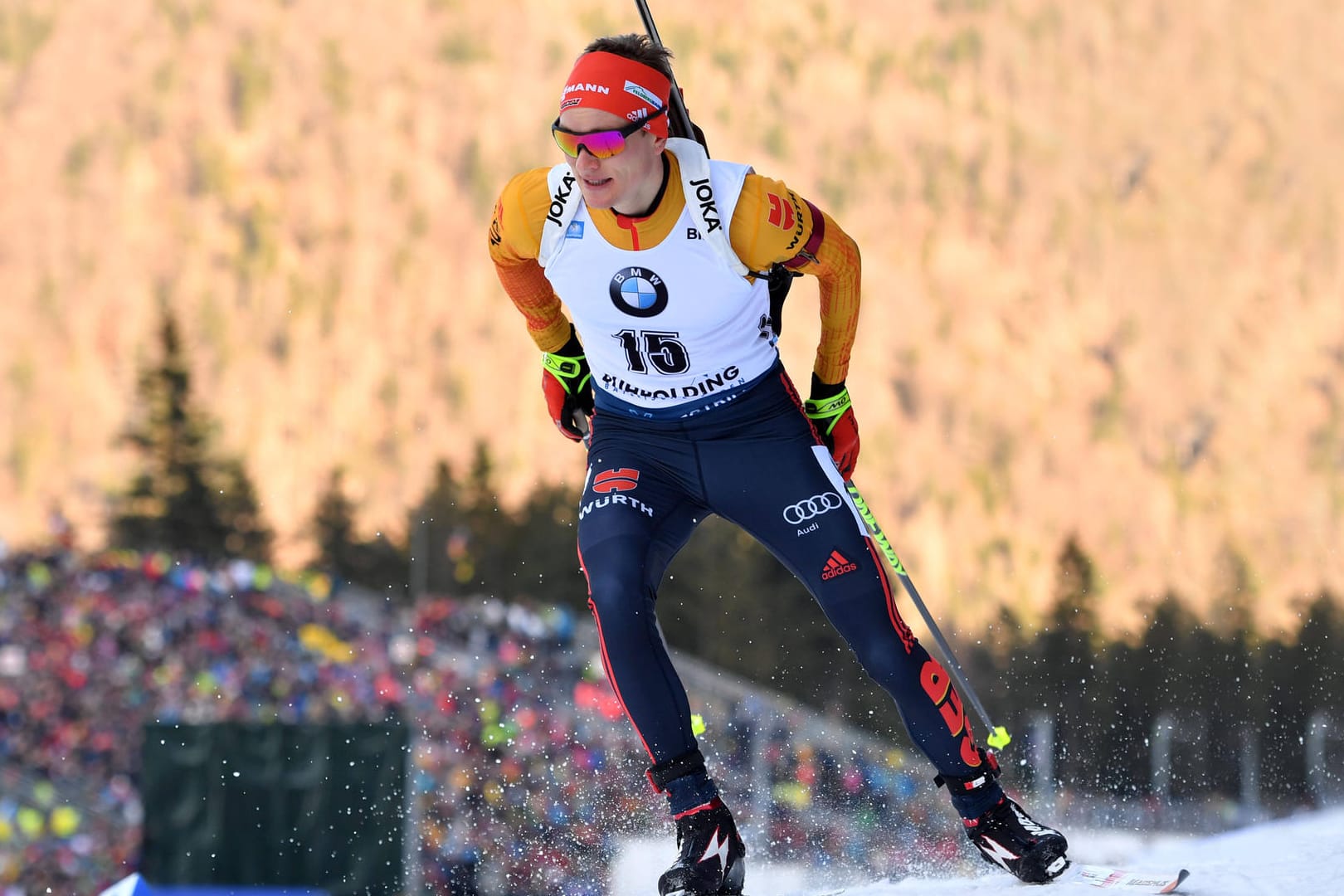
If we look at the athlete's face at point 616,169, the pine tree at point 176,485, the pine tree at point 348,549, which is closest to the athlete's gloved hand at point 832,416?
the athlete's face at point 616,169

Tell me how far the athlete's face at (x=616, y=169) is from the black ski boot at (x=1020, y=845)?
6.54ft

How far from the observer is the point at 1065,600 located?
145 ft

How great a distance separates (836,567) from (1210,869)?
1.65 metres

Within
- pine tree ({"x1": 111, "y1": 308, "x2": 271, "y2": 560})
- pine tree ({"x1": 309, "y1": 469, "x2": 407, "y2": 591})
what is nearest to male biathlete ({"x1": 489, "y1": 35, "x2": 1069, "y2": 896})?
pine tree ({"x1": 111, "y1": 308, "x2": 271, "y2": 560})

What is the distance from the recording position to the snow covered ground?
3961mm

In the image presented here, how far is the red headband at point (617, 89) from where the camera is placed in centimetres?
385

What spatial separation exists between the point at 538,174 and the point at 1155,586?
147 metres

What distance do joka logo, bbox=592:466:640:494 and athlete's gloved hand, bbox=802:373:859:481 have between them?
65 cm

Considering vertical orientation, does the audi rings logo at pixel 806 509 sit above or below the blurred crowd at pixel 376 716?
above

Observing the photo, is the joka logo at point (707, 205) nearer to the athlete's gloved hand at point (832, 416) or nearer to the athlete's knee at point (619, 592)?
the athlete's gloved hand at point (832, 416)

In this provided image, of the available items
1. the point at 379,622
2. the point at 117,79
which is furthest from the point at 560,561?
the point at 117,79

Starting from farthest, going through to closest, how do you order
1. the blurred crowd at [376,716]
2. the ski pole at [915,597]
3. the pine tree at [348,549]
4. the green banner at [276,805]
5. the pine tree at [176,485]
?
the pine tree at [348,549] < the pine tree at [176,485] < the blurred crowd at [376,716] < the green banner at [276,805] < the ski pole at [915,597]

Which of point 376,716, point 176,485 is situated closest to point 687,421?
point 376,716

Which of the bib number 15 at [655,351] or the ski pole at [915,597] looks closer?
the bib number 15 at [655,351]
